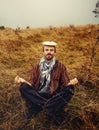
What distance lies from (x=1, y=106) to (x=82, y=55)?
399cm

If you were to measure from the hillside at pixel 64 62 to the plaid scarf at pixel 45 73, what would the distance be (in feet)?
2.57

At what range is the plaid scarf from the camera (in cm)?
613

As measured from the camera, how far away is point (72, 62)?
9859mm

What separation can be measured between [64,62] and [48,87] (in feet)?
12.5

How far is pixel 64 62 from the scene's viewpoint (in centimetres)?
988

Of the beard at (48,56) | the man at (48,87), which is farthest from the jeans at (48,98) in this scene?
the beard at (48,56)

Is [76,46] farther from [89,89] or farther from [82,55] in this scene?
[89,89]

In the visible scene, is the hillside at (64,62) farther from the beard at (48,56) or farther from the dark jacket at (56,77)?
the beard at (48,56)

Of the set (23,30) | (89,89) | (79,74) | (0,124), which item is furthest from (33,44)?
(0,124)

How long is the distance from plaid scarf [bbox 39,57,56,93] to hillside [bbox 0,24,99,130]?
0.78m

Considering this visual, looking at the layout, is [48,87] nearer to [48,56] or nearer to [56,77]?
[56,77]

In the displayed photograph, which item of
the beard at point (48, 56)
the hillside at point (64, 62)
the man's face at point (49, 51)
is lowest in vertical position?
the hillside at point (64, 62)

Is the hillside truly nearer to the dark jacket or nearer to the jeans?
the jeans

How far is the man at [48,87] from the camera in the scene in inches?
230
